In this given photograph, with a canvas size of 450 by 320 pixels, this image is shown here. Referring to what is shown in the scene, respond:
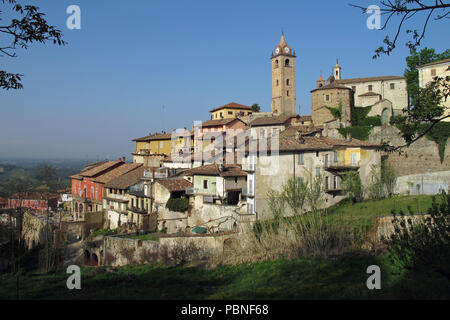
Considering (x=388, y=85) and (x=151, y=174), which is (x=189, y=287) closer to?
(x=151, y=174)

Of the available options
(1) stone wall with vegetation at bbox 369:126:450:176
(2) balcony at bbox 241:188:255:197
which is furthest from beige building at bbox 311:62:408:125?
(2) balcony at bbox 241:188:255:197

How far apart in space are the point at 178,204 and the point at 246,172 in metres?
6.30

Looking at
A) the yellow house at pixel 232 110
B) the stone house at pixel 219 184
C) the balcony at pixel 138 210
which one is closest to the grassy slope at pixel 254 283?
the stone house at pixel 219 184

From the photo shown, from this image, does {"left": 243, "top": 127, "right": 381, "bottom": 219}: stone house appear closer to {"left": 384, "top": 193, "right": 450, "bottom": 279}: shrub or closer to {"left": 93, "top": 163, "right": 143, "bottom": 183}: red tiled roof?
{"left": 384, "top": 193, "right": 450, "bottom": 279}: shrub

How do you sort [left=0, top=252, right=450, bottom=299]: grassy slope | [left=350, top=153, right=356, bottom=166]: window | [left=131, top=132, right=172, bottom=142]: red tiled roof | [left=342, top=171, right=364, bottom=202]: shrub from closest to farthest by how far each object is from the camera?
[left=0, top=252, right=450, bottom=299]: grassy slope
[left=342, top=171, right=364, bottom=202]: shrub
[left=350, top=153, right=356, bottom=166]: window
[left=131, top=132, right=172, bottom=142]: red tiled roof

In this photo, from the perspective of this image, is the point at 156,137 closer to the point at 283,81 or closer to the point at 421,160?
the point at 283,81

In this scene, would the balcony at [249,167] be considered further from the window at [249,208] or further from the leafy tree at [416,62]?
the leafy tree at [416,62]

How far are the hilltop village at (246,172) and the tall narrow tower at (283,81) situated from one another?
2192 cm

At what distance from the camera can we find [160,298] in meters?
13.0

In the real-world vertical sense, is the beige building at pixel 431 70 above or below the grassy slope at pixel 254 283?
above

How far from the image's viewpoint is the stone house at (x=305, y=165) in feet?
96.8

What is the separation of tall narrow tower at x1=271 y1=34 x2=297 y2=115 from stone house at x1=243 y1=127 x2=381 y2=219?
142 ft

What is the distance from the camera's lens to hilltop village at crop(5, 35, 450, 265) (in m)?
29.8
